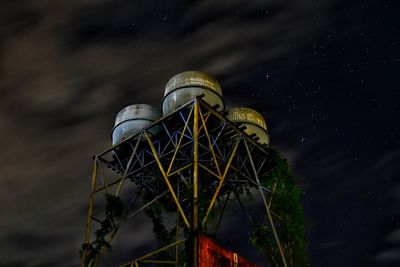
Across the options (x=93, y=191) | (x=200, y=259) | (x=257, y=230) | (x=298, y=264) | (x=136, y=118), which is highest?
(x=136, y=118)

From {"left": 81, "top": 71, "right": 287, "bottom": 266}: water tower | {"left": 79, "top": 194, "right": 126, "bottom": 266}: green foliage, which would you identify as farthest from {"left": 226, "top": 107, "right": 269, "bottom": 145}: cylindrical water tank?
{"left": 79, "top": 194, "right": 126, "bottom": 266}: green foliage

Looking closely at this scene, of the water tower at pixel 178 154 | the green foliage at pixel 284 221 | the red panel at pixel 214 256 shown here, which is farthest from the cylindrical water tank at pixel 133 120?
the red panel at pixel 214 256

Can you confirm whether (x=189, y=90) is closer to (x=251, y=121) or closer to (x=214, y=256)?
(x=251, y=121)

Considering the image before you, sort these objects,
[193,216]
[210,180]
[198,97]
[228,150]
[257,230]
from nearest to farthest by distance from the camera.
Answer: [193,216] → [198,97] → [257,230] → [228,150] → [210,180]

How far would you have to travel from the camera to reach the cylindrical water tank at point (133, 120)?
17.3 metres

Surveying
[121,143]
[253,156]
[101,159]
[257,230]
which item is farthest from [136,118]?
[257,230]

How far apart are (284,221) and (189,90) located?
246 inches

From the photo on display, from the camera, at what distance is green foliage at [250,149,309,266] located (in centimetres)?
1606

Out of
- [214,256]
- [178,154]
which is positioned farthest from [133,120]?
[214,256]

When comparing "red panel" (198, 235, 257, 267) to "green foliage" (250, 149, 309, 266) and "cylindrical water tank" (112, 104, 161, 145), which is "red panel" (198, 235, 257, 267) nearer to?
"green foliage" (250, 149, 309, 266)

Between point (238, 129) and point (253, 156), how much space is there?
2.06m

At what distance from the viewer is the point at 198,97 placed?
15.3 meters

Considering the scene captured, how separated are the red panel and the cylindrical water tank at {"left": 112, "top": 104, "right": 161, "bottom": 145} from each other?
6.24 m

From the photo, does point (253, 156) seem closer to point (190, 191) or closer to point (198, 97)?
point (198, 97)
